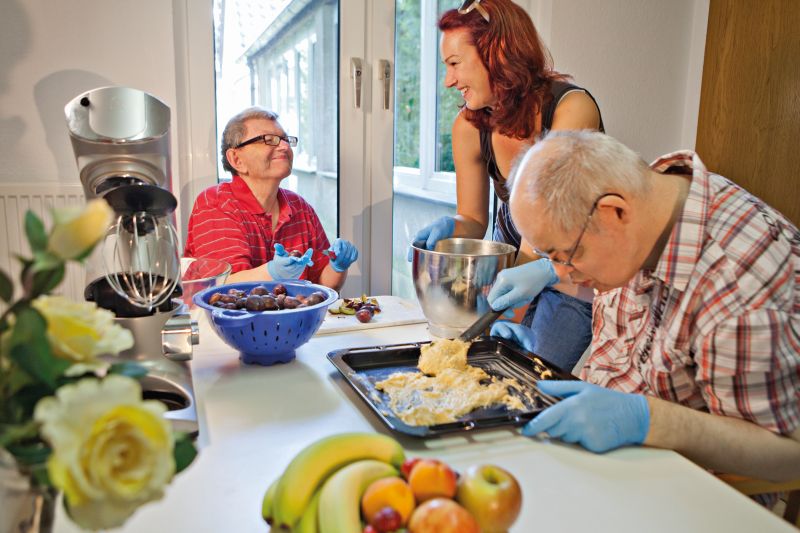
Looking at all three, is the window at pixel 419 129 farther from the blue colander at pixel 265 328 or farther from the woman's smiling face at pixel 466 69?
the blue colander at pixel 265 328

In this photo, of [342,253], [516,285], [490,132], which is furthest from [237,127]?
[516,285]

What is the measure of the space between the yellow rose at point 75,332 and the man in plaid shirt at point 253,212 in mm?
1565

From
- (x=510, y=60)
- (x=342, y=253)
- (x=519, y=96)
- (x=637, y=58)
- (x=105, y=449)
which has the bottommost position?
(x=342, y=253)

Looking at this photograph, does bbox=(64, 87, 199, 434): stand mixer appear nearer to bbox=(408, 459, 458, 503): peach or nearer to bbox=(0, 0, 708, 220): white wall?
bbox=(408, 459, 458, 503): peach

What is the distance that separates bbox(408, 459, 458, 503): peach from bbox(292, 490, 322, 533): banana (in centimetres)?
11

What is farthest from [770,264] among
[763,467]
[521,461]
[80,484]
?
[80,484]

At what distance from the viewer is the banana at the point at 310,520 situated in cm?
67

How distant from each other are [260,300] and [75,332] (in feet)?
2.72

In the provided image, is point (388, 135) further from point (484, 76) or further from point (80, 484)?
point (80, 484)

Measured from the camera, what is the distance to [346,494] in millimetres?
666

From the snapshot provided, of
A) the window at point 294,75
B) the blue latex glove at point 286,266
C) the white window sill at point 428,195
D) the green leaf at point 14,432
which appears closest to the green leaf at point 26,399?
the green leaf at point 14,432

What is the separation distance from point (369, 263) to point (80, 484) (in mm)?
2506

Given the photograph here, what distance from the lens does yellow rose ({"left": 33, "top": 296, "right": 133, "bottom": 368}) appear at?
458 millimetres

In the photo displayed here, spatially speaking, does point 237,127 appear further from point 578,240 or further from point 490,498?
point 490,498
